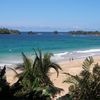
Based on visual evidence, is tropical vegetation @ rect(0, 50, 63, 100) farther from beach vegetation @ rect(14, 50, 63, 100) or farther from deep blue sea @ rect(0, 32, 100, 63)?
deep blue sea @ rect(0, 32, 100, 63)

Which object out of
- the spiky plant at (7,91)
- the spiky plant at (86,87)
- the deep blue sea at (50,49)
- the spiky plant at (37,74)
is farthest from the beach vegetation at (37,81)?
the deep blue sea at (50,49)

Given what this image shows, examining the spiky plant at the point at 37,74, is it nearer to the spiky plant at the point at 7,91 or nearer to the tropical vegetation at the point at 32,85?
the tropical vegetation at the point at 32,85

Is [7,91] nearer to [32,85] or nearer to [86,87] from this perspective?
[32,85]

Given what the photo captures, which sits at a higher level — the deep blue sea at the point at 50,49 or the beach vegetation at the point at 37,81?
the beach vegetation at the point at 37,81

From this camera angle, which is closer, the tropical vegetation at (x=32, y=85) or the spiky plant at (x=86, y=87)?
the tropical vegetation at (x=32, y=85)

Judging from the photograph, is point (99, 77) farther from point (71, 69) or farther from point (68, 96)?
point (71, 69)

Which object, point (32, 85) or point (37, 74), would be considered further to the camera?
point (37, 74)

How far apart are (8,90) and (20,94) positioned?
515 mm

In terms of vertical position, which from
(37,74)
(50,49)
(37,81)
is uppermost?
(37,74)

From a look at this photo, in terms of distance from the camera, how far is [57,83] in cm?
2422

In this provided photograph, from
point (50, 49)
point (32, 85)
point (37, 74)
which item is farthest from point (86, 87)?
point (50, 49)

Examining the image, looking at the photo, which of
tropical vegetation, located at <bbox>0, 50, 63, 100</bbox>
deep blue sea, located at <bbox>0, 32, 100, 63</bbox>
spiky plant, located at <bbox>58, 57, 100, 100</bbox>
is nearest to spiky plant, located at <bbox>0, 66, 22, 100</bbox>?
tropical vegetation, located at <bbox>0, 50, 63, 100</bbox>

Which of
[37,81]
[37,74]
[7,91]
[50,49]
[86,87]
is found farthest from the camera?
[50,49]

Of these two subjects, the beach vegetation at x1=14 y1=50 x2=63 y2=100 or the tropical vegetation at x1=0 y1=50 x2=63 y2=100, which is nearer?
the tropical vegetation at x1=0 y1=50 x2=63 y2=100
